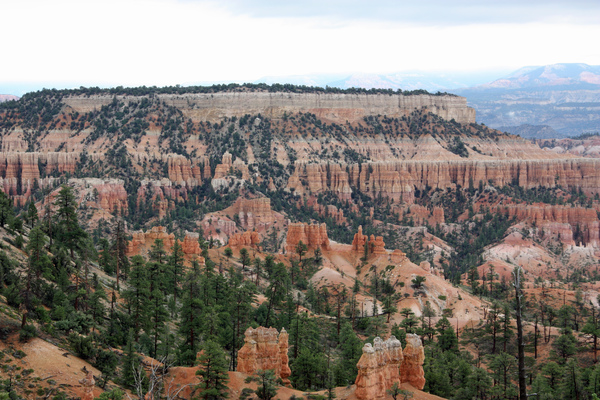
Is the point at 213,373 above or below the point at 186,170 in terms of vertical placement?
below

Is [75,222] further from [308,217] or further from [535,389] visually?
[308,217]

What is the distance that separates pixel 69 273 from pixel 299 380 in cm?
2269

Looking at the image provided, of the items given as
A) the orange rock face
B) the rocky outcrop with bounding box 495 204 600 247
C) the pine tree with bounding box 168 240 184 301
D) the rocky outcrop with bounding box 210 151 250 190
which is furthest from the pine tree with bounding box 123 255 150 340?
the rocky outcrop with bounding box 495 204 600 247

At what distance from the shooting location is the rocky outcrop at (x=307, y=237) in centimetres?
11869

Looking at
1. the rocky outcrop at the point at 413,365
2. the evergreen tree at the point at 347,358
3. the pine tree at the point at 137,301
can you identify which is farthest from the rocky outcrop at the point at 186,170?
the rocky outcrop at the point at 413,365

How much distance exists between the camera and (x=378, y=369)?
48.6 meters

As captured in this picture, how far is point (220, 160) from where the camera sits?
182 metres

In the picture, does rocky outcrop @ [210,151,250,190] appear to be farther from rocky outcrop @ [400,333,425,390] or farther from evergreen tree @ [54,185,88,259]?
rocky outcrop @ [400,333,425,390]

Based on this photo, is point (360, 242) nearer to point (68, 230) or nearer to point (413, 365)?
point (68, 230)

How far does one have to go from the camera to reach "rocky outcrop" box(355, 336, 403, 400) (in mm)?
47500

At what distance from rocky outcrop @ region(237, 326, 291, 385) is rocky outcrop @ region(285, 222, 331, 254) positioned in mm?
64485

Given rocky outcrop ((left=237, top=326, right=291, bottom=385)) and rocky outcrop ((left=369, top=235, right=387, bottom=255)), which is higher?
rocky outcrop ((left=237, top=326, right=291, bottom=385))

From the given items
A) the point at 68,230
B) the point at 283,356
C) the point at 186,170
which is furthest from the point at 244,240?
the point at 186,170

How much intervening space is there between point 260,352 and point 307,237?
67.3 m
